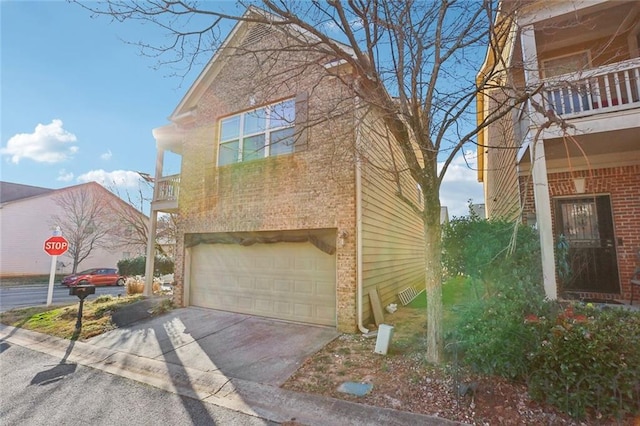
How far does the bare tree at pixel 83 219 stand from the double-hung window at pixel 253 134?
69.9ft

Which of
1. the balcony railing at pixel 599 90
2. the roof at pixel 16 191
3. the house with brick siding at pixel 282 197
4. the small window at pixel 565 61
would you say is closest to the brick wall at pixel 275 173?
the house with brick siding at pixel 282 197

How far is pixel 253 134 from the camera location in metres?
8.98

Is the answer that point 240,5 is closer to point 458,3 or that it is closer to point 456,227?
point 458,3

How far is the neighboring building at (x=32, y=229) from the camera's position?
2328 cm

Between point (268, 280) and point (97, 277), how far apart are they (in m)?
19.1

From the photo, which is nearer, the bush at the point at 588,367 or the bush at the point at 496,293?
the bush at the point at 588,367

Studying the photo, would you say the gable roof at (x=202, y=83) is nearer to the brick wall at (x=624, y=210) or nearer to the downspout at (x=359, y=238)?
the downspout at (x=359, y=238)

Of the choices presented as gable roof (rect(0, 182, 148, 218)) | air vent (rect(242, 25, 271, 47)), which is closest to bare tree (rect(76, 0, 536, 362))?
air vent (rect(242, 25, 271, 47))

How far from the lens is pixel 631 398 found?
3.02 meters

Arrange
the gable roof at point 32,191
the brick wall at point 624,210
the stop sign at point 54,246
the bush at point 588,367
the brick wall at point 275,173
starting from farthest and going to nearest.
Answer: the gable roof at point 32,191
the stop sign at point 54,246
the brick wall at point 275,173
the brick wall at point 624,210
the bush at point 588,367

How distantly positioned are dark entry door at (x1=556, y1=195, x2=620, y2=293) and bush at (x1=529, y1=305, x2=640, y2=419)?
4.17 meters

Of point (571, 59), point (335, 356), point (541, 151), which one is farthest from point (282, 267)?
point (571, 59)

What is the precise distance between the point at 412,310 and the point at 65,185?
32671mm

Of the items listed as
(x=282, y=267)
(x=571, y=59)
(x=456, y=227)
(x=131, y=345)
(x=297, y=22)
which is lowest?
(x=131, y=345)
